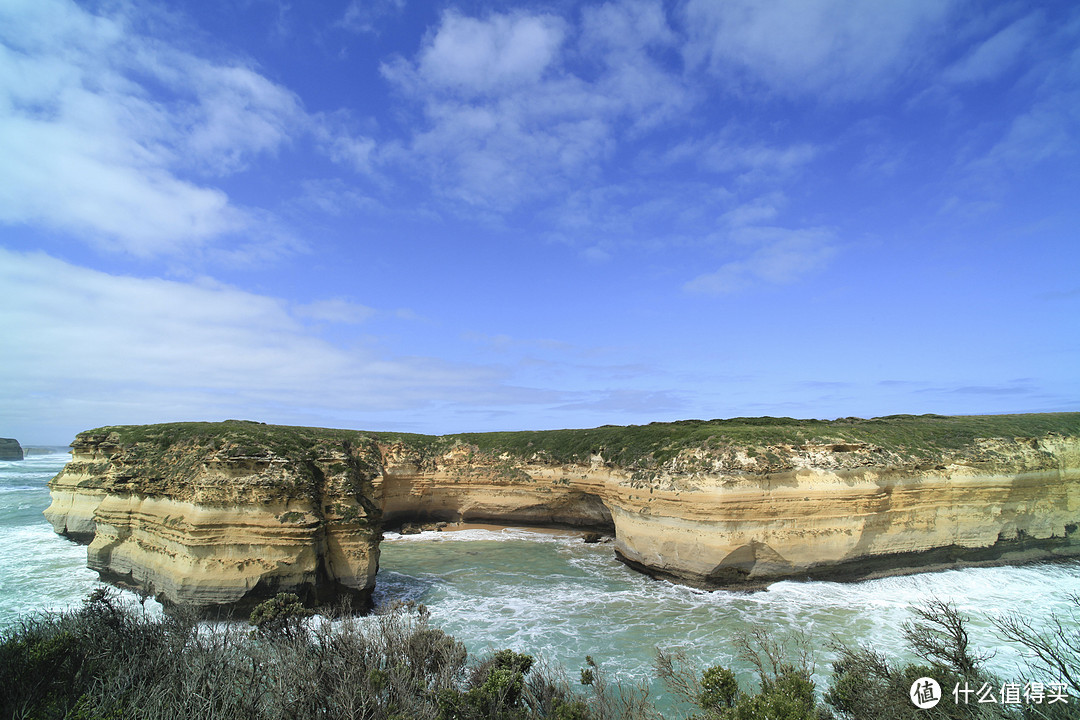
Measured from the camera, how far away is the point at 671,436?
25.3m

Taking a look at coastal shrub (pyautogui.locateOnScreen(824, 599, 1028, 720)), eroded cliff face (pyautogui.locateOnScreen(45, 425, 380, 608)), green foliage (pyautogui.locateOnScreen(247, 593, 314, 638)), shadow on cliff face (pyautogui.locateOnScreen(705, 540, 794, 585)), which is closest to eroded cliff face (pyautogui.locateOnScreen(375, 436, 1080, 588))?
shadow on cliff face (pyautogui.locateOnScreen(705, 540, 794, 585))

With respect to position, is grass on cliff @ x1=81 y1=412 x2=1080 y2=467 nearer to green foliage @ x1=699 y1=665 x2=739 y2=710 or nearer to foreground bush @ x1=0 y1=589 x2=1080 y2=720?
foreground bush @ x1=0 y1=589 x2=1080 y2=720

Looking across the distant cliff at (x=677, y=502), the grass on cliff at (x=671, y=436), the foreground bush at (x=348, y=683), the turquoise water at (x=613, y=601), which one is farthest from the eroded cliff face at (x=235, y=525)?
the foreground bush at (x=348, y=683)

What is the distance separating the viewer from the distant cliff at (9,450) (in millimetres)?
83000

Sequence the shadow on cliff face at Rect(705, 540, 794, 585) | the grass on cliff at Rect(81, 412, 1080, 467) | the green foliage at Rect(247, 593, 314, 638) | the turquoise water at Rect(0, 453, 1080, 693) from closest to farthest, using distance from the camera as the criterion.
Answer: the green foliage at Rect(247, 593, 314, 638) → the turquoise water at Rect(0, 453, 1080, 693) → the grass on cliff at Rect(81, 412, 1080, 467) → the shadow on cliff face at Rect(705, 540, 794, 585)

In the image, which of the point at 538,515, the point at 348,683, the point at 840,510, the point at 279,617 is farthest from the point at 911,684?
the point at 538,515

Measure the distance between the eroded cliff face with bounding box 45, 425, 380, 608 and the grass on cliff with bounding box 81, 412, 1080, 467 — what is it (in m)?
0.60

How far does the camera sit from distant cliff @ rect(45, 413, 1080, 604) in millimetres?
15430

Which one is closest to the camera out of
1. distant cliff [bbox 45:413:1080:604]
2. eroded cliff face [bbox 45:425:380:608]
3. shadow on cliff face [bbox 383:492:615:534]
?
eroded cliff face [bbox 45:425:380:608]

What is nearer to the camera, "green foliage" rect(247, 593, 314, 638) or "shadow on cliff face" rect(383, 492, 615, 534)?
"green foliage" rect(247, 593, 314, 638)

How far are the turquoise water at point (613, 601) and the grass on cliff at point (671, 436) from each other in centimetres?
568

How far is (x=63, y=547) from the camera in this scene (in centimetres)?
2361

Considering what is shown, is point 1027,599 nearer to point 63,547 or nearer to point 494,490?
point 494,490

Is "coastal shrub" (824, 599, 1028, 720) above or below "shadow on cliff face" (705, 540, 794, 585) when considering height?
above
